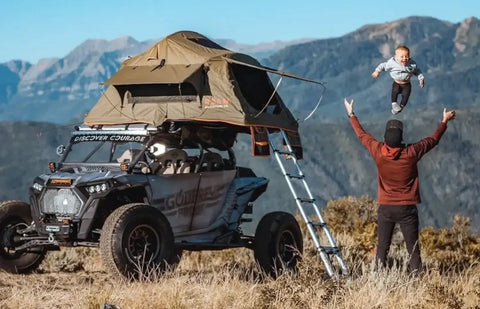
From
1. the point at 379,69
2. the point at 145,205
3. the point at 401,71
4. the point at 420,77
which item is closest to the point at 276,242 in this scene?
the point at 145,205

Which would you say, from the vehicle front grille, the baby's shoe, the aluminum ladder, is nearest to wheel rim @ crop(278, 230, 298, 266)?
the aluminum ladder

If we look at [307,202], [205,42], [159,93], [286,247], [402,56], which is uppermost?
[205,42]

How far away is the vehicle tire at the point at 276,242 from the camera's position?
13000mm

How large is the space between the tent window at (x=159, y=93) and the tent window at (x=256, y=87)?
826 mm

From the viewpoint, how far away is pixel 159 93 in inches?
540

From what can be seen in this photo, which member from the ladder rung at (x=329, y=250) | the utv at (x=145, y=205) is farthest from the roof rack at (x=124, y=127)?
the ladder rung at (x=329, y=250)

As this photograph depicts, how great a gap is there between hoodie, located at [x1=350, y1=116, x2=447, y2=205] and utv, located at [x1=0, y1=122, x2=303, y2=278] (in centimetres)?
155

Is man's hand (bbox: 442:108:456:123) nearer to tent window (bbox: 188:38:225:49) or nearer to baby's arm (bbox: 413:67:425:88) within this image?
baby's arm (bbox: 413:67:425:88)

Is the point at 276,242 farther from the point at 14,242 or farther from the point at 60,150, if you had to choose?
the point at 14,242

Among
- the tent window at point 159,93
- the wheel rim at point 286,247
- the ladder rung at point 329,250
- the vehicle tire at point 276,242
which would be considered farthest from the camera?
the tent window at point 159,93

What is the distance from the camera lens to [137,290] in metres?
8.86

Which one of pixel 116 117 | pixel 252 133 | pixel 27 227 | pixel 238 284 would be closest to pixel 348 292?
pixel 238 284

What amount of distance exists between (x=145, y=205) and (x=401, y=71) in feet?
10.7

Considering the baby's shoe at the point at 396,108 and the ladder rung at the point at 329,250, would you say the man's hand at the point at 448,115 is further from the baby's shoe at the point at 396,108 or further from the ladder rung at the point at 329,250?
the ladder rung at the point at 329,250
